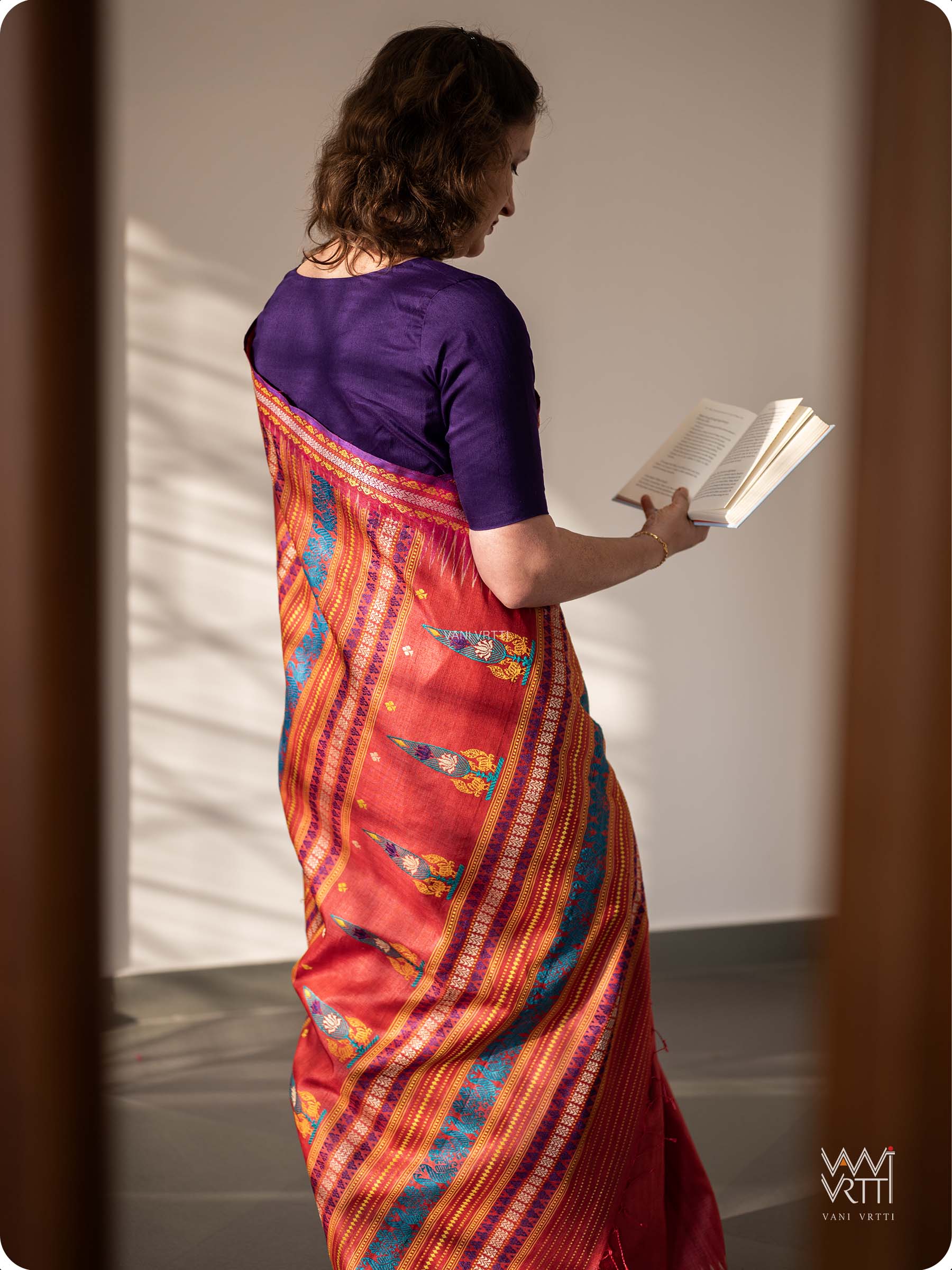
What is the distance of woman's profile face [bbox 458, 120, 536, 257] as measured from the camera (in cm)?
113

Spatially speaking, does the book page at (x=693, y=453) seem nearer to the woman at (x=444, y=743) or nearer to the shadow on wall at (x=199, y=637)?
the woman at (x=444, y=743)

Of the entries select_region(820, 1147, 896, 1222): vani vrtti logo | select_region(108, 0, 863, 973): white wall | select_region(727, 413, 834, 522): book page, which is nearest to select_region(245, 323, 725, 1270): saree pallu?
select_region(727, 413, 834, 522): book page

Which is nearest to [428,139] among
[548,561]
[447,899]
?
[548,561]

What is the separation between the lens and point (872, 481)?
1.28ft

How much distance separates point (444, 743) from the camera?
114cm

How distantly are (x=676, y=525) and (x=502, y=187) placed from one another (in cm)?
41

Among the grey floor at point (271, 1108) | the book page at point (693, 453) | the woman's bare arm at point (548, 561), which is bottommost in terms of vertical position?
the grey floor at point (271, 1108)

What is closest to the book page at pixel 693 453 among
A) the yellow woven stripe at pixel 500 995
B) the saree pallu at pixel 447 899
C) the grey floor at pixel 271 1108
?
the saree pallu at pixel 447 899

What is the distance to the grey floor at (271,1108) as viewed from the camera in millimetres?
1574

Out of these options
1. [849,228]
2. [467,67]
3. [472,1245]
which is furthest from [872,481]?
[472,1245]

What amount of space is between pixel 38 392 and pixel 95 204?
7 cm

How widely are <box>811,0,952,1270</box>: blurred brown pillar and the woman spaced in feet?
2.19

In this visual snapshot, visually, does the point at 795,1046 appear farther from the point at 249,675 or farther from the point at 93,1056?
the point at 93,1056

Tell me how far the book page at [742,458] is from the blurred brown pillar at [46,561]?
92 centimetres
